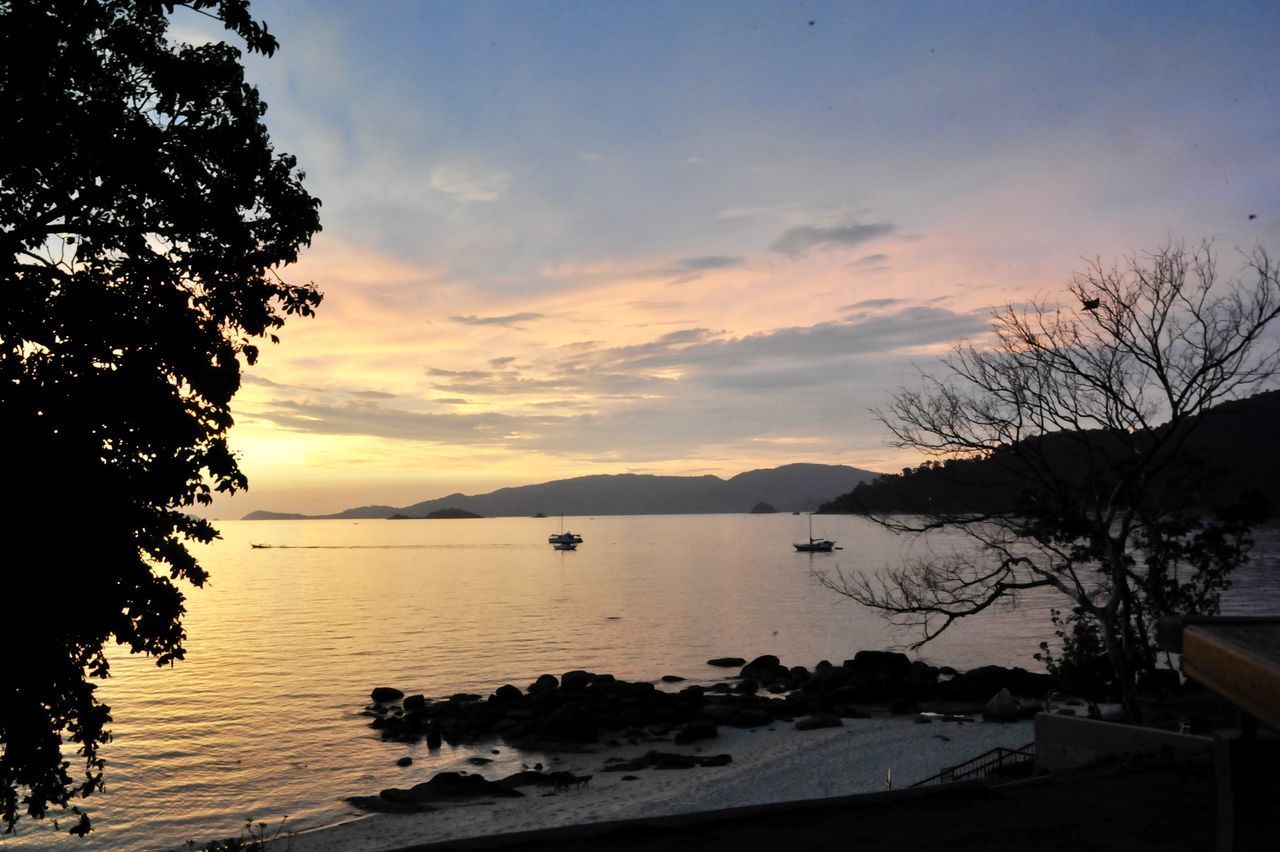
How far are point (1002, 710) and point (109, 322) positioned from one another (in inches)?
1234

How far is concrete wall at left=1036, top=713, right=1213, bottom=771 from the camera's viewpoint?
40.2 feet

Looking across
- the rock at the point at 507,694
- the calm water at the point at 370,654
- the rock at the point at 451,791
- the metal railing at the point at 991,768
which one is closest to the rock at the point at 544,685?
the rock at the point at 507,694

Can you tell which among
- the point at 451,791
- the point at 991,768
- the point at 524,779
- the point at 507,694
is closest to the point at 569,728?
the point at 524,779

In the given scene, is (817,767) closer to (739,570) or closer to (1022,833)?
(1022,833)

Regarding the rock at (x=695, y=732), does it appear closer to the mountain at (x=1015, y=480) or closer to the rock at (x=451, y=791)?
the rock at (x=451, y=791)

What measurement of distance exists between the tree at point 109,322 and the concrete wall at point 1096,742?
13.0 m

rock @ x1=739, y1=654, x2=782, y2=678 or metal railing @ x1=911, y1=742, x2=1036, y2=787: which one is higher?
metal railing @ x1=911, y1=742, x2=1036, y2=787

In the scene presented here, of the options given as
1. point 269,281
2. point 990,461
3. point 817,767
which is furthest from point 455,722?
point 269,281

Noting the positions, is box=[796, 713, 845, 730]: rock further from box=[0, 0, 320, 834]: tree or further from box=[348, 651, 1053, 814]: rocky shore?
box=[0, 0, 320, 834]: tree

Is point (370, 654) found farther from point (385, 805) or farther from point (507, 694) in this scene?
point (385, 805)

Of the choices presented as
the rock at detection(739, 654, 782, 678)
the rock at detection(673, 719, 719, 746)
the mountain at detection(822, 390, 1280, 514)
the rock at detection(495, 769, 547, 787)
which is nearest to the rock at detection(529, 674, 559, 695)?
the rock at detection(673, 719, 719, 746)

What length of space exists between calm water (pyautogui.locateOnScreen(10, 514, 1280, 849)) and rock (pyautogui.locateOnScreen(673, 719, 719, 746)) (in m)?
5.62

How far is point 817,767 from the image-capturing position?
85.5 feet

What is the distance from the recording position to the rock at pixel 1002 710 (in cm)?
3180
